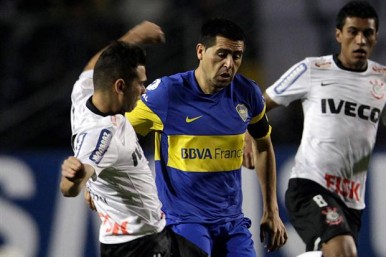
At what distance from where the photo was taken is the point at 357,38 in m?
Answer: 6.14

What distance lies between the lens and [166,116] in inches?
205

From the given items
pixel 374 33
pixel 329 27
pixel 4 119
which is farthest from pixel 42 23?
pixel 374 33

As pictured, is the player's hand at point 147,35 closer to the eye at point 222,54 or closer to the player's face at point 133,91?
the eye at point 222,54

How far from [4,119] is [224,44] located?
3.48 metres

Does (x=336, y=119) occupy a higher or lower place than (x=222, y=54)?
lower

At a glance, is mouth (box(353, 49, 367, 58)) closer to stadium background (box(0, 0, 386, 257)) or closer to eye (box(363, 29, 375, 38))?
eye (box(363, 29, 375, 38))

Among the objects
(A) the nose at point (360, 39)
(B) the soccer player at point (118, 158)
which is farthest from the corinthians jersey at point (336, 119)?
(B) the soccer player at point (118, 158)

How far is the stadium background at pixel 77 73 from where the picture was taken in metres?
7.86

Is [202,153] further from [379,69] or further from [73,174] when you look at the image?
[379,69]

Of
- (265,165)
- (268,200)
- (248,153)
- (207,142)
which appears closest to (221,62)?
(207,142)

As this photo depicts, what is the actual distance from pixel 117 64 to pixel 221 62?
0.91 m

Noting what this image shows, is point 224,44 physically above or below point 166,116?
above

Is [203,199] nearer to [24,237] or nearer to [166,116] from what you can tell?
[166,116]

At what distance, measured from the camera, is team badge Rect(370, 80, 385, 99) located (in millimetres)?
6246
